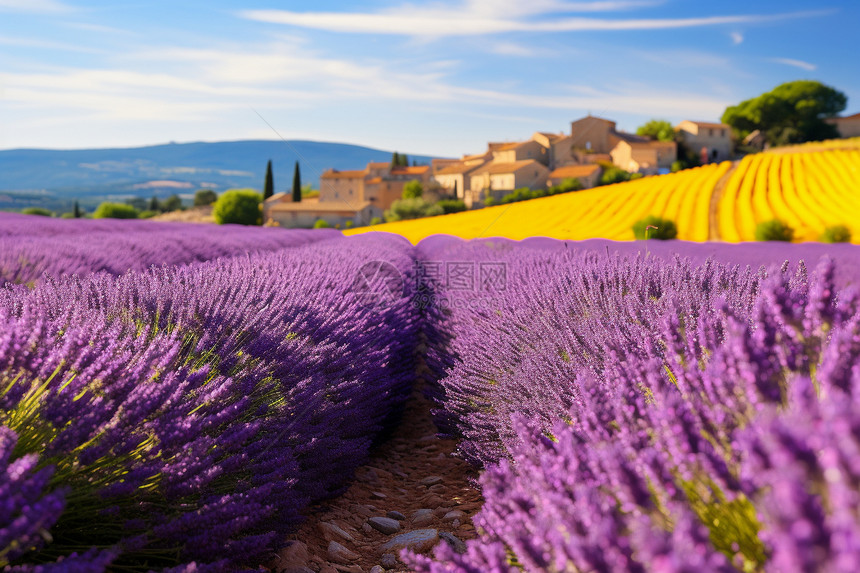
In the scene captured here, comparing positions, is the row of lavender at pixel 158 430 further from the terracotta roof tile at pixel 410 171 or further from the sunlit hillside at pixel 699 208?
the terracotta roof tile at pixel 410 171

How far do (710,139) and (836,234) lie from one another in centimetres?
5079

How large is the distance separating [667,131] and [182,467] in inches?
2809

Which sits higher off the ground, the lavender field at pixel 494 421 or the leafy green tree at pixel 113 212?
the leafy green tree at pixel 113 212

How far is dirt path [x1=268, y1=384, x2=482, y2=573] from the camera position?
2.41m

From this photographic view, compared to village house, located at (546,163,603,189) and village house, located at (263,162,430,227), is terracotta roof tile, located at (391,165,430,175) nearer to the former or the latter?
village house, located at (263,162,430,227)

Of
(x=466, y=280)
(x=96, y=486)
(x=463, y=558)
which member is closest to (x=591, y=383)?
(x=463, y=558)

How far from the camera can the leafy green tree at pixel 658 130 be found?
64625 millimetres

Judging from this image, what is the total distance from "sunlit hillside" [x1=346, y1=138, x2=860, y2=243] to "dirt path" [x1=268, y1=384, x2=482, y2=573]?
13824 millimetres

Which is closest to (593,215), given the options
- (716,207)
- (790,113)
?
(716,207)

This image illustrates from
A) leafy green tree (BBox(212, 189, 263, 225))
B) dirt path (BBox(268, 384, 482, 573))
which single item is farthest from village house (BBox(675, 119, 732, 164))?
dirt path (BBox(268, 384, 482, 573))

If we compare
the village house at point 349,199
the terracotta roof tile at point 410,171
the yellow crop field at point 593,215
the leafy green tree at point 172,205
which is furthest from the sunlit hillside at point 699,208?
the leafy green tree at point 172,205

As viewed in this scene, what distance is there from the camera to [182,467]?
5.02ft

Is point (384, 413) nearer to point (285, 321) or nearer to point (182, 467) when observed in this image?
point (285, 321)

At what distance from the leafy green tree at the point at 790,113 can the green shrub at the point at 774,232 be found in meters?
47.4
